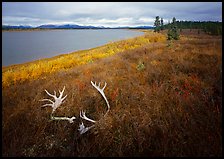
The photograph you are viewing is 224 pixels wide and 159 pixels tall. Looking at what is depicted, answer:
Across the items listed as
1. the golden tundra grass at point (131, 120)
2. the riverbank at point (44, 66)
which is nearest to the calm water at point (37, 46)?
the riverbank at point (44, 66)

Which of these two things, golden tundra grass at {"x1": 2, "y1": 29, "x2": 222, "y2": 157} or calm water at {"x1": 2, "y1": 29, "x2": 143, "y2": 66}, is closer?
golden tundra grass at {"x1": 2, "y1": 29, "x2": 222, "y2": 157}

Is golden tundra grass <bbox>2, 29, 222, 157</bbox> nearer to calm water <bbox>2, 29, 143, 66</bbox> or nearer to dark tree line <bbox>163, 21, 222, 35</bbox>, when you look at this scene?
dark tree line <bbox>163, 21, 222, 35</bbox>

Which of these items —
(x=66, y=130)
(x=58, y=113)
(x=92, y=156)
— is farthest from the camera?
(x=58, y=113)

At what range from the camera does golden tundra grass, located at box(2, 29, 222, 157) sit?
3.58 m

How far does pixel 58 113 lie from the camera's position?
5016mm

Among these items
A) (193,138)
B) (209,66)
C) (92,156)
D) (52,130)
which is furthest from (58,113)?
(209,66)

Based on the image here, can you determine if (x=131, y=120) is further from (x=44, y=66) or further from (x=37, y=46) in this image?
(x=37, y=46)

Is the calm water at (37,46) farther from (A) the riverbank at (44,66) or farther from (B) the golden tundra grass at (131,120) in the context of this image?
(B) the golden tundra grass at (131,120)

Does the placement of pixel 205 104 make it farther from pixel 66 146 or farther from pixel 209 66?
pixel 66 146

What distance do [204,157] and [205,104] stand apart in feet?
4.80

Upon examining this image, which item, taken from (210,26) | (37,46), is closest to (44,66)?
(210,26)

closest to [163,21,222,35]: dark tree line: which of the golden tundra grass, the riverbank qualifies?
the golden tundra grass

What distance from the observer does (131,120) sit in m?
4.38

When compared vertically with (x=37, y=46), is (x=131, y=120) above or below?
below
